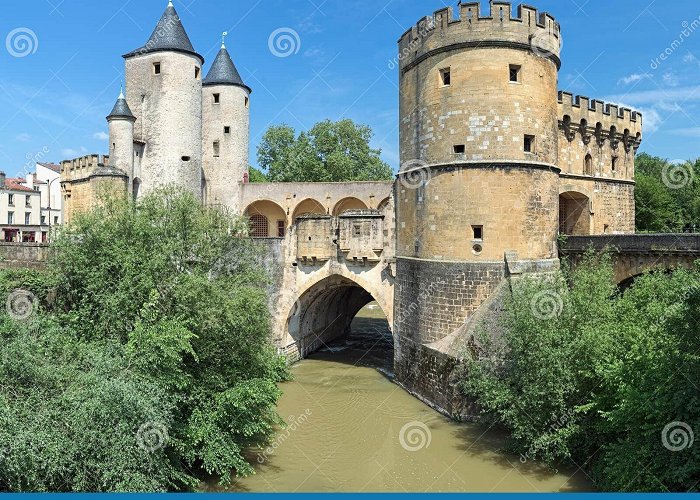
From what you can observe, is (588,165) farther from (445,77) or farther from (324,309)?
(324,309)

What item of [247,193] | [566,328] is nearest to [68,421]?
[566,328]

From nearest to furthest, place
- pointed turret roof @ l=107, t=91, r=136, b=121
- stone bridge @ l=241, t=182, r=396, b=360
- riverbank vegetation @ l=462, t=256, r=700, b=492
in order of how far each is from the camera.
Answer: riverbank vegetation @ l=462, t=256, r=700, b=492, stone bridge @ l=241, t=182, r=396, b=360, pointed turret roof @ l=107, t=91, r=136, b=121

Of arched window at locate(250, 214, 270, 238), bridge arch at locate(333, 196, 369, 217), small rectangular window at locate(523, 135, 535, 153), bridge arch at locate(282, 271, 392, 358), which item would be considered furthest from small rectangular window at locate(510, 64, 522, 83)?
arched window at locate(250, 214, 270, 238)

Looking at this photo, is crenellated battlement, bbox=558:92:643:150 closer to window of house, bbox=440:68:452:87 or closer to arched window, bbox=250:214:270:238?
window of house, bbox=440:68:452:87

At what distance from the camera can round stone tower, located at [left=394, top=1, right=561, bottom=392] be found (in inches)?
680

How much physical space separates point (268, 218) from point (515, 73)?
22.0m

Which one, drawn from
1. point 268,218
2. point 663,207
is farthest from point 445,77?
point 663,207

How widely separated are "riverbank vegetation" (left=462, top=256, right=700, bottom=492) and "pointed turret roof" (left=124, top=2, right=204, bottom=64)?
71.9 ft

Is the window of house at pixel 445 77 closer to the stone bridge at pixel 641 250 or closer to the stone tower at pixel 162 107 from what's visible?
the stone bridge at pixel 641 250

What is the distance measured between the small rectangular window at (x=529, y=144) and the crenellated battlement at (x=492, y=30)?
9.54ft

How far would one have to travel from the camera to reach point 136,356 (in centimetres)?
1224

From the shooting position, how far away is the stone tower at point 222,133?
105 ft

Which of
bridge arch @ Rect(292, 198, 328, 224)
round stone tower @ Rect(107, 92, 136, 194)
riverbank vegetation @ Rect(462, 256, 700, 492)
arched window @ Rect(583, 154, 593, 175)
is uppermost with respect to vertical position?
round stone tower @ Rect(107, 92, 136, 194)

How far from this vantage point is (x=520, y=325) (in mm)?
13852
